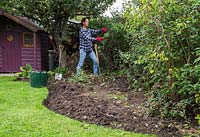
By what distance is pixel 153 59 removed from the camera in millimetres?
5582

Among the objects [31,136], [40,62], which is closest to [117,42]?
[40,62]

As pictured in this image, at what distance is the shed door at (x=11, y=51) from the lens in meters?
14.0

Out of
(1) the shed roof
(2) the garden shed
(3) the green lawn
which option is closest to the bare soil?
(3) the green lawn

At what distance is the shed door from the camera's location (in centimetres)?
1398

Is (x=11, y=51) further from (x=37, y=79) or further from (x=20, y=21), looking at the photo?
(x=37, y=79)

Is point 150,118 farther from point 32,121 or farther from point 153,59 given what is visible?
point 32,121

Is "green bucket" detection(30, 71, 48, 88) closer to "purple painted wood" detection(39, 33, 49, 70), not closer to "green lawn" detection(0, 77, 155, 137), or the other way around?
"green lawn" detection(0, 77, 155, 137)

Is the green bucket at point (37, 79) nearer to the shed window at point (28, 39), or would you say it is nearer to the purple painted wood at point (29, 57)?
the purple painted wood at point (29, 57)

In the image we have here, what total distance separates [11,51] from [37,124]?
29.6 feet

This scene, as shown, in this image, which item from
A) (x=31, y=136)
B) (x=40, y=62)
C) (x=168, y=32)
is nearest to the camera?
(x=31, y=136)

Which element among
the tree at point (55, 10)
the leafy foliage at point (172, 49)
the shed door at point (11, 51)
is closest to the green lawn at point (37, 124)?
the leafy foliage at point (172, 49)

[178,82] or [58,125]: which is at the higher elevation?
[178,82]

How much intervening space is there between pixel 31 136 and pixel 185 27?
2.64 metres

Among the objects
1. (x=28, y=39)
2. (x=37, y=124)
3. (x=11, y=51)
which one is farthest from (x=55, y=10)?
(x=37, y=124)
